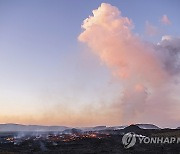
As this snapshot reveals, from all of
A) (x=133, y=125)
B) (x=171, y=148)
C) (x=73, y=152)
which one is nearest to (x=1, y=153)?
(x=73, y=152)

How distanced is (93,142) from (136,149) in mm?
17673

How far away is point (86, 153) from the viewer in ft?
172

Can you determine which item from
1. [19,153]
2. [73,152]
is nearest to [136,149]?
[73,152]

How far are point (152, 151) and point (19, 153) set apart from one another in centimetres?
2371

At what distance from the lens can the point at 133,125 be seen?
513ft

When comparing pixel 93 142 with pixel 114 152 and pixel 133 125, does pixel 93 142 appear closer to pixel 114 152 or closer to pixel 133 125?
pixel 114 152

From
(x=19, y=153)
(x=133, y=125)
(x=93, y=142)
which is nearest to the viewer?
(x=19, y=153)

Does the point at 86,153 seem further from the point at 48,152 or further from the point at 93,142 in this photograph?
the point at 93,142

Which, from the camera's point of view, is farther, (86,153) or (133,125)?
(133,125)

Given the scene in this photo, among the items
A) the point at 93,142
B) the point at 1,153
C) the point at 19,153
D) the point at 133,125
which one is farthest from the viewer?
the point at 133,125

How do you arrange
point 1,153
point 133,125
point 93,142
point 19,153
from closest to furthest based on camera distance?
point 1,153 → point 19,153 → point 93,142 → point 133,125

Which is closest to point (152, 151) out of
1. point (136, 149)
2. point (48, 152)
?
point (136, 149)

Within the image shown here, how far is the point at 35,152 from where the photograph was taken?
53.5 meters

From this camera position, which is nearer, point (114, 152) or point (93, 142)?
point (114, 152)
